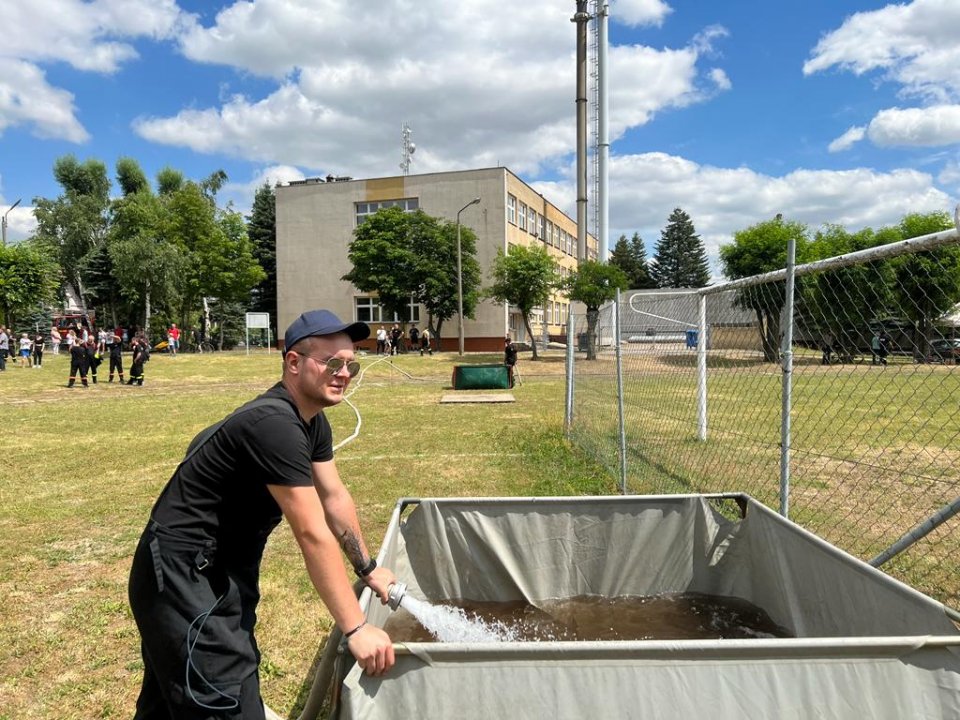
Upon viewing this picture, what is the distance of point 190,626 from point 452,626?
4.13 feet

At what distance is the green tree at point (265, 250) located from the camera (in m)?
55.1

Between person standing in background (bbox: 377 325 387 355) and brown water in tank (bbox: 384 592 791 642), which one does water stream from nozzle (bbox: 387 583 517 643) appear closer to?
brown water in tank (bbox: 384 592 791 642)

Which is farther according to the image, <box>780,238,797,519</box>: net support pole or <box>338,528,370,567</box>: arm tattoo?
<box>780,238,797,519</box>: net support pole

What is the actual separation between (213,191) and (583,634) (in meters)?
55.4

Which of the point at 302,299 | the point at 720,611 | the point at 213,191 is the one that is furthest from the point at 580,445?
the point at 213,191

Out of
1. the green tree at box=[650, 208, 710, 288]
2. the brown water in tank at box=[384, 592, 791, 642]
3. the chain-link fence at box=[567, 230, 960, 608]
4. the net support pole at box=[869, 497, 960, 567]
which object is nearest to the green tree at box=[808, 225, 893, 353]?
the chain-link fence at box=[567, 230, 960, 608]

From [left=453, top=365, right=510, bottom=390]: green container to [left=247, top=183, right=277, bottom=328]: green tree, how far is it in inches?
1615

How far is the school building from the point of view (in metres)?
40.4

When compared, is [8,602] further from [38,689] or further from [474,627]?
[474,627]

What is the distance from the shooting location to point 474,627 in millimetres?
3127

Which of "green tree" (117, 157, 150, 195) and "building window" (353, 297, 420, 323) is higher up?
"green tree" (117, 157, 150, 195)

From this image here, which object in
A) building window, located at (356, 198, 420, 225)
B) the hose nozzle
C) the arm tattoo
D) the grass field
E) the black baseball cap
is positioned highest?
building window, located at (356, 198, 420, 225)

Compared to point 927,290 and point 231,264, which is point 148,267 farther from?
point 927,290

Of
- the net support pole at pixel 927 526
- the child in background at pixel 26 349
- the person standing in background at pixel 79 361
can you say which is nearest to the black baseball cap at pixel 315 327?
the net support pole at pixel 927 526
